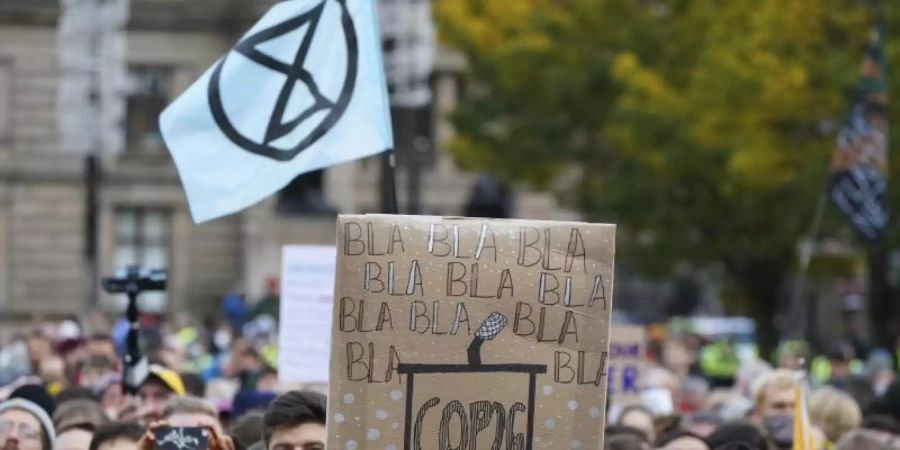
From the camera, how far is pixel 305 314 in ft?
38.3

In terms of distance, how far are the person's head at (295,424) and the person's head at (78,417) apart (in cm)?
211

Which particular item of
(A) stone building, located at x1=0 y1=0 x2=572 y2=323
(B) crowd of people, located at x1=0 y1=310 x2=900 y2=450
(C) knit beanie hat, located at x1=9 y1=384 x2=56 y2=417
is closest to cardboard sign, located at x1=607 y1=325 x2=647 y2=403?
(B) crowd of people, located at x1=0 y1=310 x2=900 y2=450

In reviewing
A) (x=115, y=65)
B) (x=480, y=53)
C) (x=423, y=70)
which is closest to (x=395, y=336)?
(x=423, y=70)

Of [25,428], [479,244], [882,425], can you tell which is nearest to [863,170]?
[882,425]

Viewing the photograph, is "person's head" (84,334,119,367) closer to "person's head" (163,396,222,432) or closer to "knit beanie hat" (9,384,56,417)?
"knit beanie hat" (9,384,56,417)

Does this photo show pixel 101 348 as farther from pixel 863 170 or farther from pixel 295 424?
pixel 863 170

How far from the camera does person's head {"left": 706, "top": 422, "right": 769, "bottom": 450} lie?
384 inches

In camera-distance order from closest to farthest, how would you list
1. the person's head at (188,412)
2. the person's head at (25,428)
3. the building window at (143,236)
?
the person's head at (25,428)
the person's head at (188,412)
the building window at (143,236)

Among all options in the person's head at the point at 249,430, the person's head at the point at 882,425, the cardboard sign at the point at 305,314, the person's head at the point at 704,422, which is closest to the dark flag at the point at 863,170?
the person's head at the point at 704,422

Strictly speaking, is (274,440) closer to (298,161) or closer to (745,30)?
(298,161)

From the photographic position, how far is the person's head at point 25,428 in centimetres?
912

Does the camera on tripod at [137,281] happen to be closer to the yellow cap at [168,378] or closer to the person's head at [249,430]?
the yellow cap at [168,378]

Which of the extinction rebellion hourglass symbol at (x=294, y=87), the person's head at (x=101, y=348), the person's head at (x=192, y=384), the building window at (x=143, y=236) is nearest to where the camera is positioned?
the extinction rebellion hourglass symbol at (x=294, y=87)

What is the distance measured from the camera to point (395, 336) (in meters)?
6.49
